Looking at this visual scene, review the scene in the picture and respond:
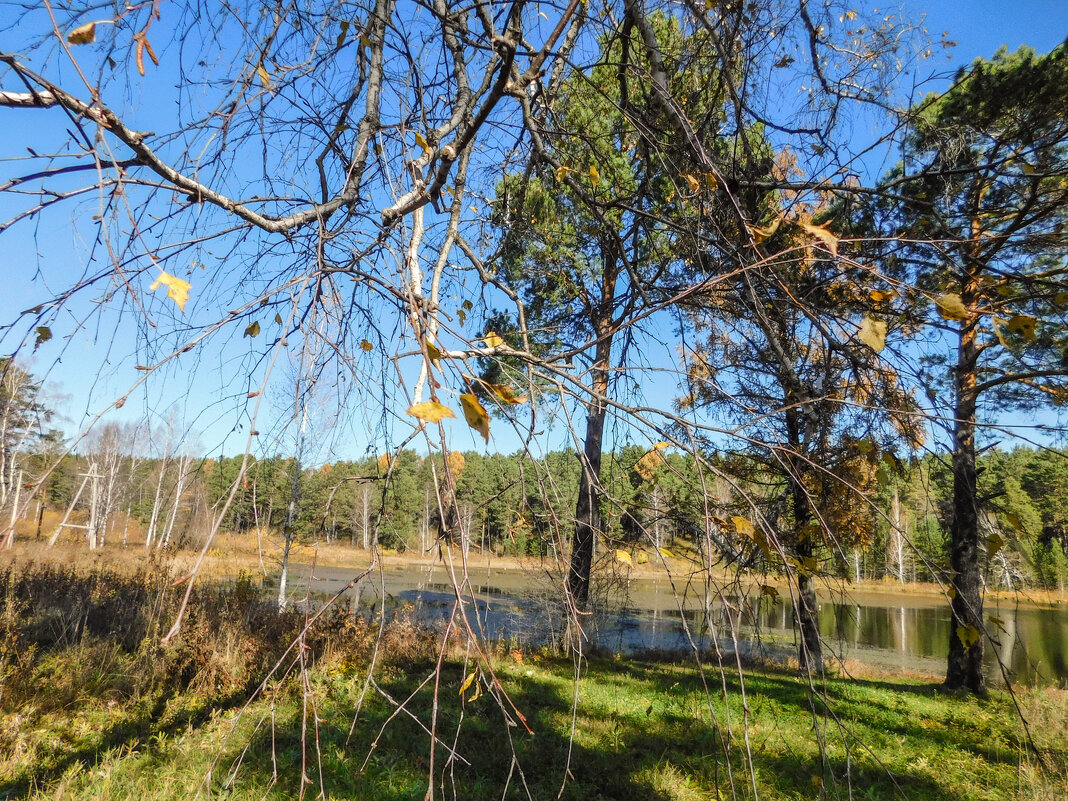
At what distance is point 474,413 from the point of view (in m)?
0.71

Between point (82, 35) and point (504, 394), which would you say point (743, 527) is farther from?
point (82, 35)

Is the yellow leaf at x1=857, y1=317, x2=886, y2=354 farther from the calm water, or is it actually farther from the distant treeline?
the calm water

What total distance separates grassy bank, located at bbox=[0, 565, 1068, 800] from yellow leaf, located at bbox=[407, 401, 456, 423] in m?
1.94

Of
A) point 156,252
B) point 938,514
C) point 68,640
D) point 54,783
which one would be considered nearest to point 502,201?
point 156,252

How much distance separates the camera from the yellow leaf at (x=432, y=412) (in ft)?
2.17

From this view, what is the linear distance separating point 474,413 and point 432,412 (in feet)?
0.20

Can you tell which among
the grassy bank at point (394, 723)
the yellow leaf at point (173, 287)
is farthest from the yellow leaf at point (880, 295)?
the grassy bank at point (394, 723)

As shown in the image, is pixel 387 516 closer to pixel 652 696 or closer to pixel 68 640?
pixel 652 696

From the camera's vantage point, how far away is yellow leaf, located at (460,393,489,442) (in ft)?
2.28

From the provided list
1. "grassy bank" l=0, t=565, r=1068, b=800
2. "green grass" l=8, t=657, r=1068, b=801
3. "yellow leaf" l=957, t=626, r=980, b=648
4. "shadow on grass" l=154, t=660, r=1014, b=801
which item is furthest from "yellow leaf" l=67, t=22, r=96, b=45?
"shadow on grass" l=154, t=660, r=1014, b=801

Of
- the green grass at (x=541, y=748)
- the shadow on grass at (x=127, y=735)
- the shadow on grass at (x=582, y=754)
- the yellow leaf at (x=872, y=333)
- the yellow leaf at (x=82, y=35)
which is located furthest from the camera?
the shadow on grass at (x=582, y=754)

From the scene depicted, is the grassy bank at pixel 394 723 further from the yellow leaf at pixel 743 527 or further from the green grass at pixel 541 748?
the yellow leaf at pixel 743 527

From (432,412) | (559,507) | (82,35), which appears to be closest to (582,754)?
(559,507)

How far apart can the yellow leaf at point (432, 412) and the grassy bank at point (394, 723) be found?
6.38 ft
